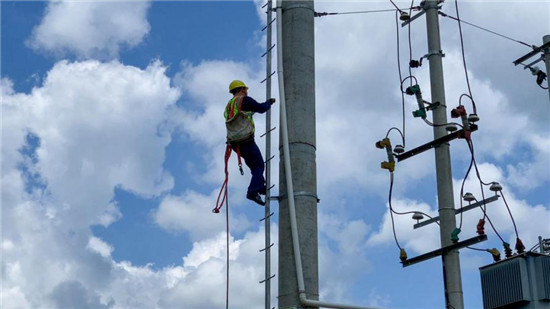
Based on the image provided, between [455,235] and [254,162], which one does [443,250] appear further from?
[254,162]

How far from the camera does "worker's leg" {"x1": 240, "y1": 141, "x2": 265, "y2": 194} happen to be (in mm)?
9695

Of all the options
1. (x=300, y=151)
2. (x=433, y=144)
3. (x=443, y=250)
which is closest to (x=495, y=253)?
(x=443, y=250)

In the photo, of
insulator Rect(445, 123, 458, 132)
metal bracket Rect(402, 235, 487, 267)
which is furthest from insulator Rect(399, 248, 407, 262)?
insulator Rect(445, 123, 458, 132)

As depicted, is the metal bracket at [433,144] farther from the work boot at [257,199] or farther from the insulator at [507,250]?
the work boot at [257,199]

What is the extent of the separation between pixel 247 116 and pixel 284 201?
71.4 inches

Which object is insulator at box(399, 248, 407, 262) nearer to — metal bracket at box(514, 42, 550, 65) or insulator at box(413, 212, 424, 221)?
insulator at box(413, 212, 424, 221)

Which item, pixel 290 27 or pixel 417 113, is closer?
pixel 290 27

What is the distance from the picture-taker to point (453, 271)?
13.8 meters

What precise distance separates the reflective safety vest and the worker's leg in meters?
0.13

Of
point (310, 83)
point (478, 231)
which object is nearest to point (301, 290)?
point (310, 83)

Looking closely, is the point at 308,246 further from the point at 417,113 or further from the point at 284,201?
the point at 417,113

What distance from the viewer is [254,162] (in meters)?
10.1

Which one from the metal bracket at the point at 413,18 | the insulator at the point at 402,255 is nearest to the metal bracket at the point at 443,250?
the insulator at the point at 402,255

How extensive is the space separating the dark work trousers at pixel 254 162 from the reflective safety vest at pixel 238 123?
11 centimetres
